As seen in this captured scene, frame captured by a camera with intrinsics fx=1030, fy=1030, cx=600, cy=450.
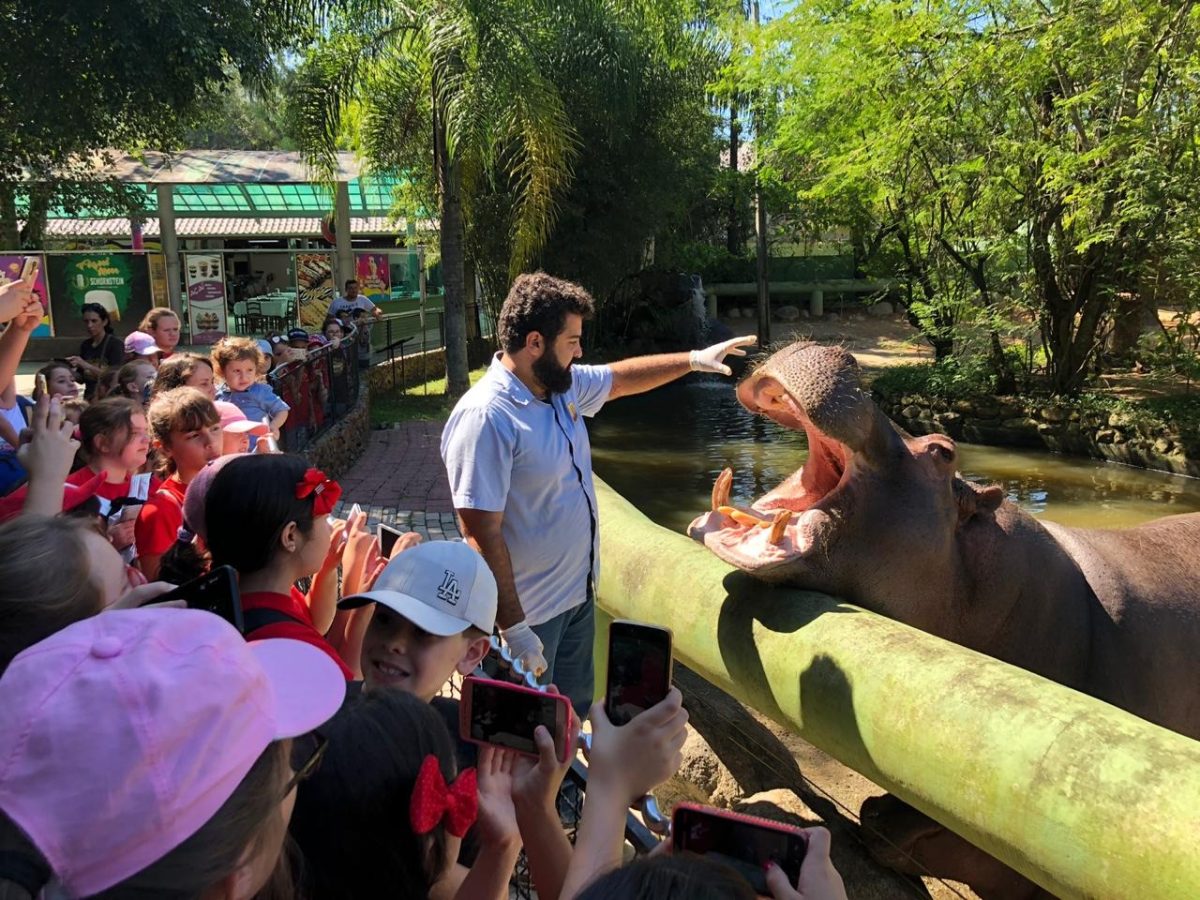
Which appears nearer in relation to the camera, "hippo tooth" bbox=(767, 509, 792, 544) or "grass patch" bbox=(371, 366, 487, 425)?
"hippo tooth" bbox=(767, 509, 792, 544)

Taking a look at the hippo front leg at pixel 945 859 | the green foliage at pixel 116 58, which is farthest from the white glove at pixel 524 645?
the green foliage at pixel 116 58

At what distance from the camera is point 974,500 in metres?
3.34

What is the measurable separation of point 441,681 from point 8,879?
127 cm

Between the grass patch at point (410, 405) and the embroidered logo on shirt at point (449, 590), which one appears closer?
the embroidered logo on shirt at point (449, 590)

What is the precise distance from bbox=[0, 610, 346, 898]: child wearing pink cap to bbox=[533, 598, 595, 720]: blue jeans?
2.04 metres

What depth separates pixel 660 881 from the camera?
44.8 inches

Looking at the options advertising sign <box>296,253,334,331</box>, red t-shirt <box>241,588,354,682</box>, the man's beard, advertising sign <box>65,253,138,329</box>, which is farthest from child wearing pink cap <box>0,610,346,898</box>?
advertising sign <box>65,253,138,329</box>

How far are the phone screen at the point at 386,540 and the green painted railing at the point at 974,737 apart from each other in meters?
0.99

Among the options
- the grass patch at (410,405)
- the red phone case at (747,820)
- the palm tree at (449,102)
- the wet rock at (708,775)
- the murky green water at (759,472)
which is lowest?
the murky green water at (759,472)

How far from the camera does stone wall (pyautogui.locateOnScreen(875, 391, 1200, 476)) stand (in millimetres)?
13172

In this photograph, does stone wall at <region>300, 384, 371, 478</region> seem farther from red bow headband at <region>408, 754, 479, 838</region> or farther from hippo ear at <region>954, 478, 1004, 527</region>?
red bow headband at <region>408, 754, 479, 838</region>

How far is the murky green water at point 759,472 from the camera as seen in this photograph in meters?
11.3

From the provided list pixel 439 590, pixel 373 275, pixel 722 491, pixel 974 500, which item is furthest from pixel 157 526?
pixel 373 275

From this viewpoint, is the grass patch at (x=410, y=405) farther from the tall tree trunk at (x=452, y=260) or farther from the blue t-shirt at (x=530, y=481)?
the blue t-shirt at (x=530, y=481)
